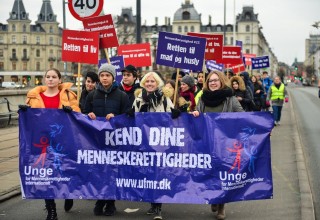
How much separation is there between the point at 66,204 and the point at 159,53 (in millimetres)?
2431

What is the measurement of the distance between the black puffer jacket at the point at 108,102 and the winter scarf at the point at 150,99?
251 millimetres

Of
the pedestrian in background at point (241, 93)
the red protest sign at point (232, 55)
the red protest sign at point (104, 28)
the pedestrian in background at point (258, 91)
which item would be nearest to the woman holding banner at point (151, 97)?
the red protest sign at point (104, 28)

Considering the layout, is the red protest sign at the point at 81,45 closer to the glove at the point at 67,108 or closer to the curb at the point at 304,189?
the glove at the point at 67,108

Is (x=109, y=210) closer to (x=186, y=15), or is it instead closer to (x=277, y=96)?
(x=277, y=96)

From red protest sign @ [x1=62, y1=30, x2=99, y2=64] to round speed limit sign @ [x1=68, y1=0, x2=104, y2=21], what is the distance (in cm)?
101

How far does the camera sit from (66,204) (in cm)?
758

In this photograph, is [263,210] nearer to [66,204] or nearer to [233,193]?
[233,193]

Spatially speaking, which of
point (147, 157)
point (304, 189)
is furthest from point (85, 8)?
point (304, 189)

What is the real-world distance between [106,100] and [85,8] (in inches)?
128

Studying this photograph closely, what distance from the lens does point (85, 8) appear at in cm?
1020

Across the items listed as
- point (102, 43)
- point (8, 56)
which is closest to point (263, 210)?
point (102, 43)

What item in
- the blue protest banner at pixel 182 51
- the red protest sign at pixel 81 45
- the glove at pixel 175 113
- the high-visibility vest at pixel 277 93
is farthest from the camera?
the high-visibility vest at pixel 277 93

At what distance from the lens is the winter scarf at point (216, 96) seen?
24.0 feet

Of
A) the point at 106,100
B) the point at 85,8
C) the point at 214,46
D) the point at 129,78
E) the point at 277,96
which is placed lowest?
the point at 277,96
